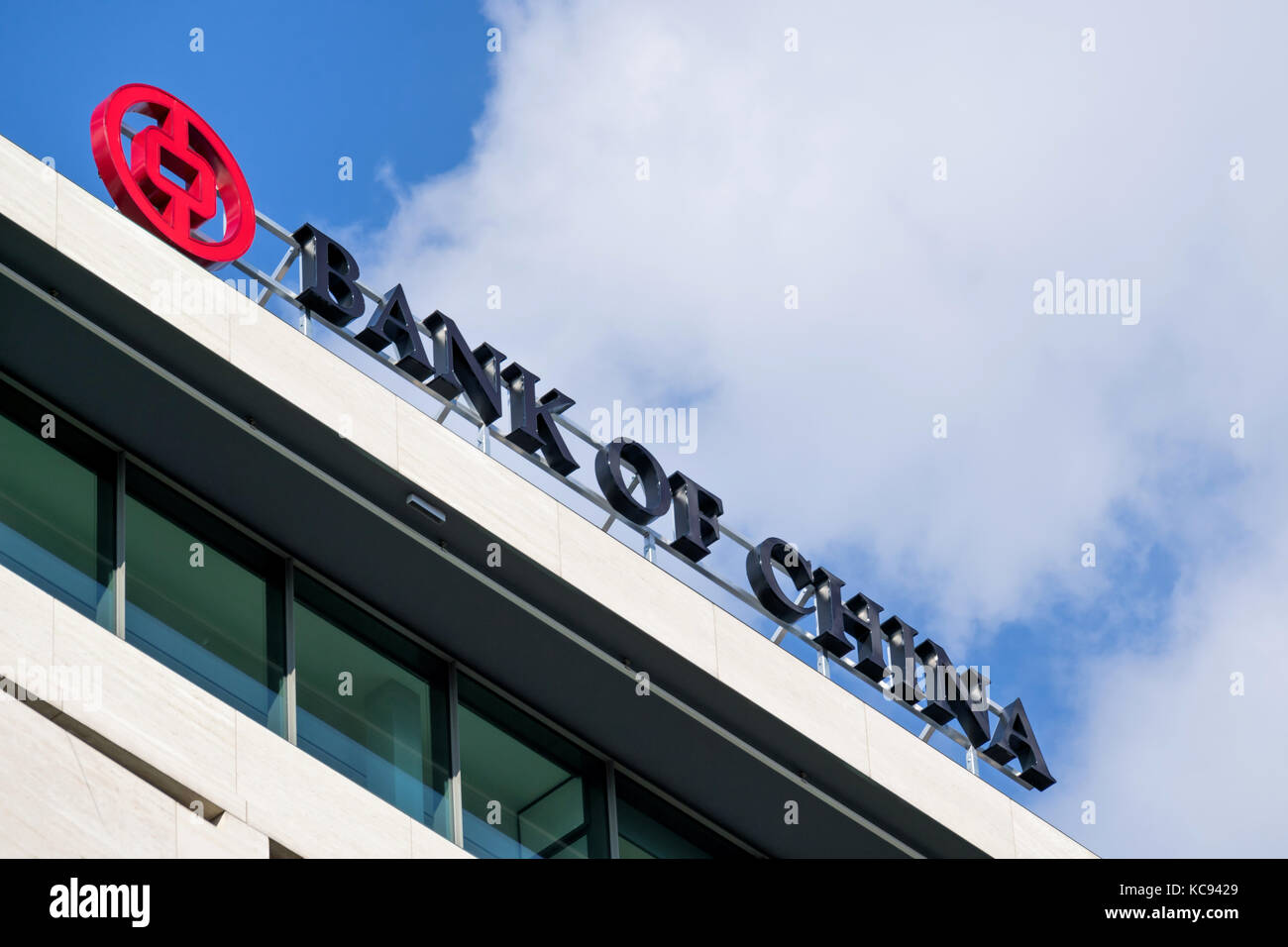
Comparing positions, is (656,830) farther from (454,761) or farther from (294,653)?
(294,653)

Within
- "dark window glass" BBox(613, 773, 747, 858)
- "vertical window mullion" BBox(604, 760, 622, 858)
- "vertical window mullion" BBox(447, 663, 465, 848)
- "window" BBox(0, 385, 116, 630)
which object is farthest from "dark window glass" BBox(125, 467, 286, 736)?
"dark window glass" BBox(613, 773, 747, 858)

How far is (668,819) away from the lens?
21812 millimetres

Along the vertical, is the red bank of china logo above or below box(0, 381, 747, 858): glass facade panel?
above

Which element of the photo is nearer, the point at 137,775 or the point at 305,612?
the point at 137,775

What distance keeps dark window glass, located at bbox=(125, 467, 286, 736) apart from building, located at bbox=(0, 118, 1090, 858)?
29 millimetres

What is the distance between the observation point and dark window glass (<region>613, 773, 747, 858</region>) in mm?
21328

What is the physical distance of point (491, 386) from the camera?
2156cm

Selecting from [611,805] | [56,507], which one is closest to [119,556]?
[56,507]

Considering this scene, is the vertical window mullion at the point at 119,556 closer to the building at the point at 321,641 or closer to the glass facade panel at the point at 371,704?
the building at the point at 321,641

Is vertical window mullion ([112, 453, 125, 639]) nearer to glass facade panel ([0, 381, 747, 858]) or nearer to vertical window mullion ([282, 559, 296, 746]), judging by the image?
glass facade panel ([0, 381, 747, 858])

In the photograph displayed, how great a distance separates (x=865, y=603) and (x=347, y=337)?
703 cm
